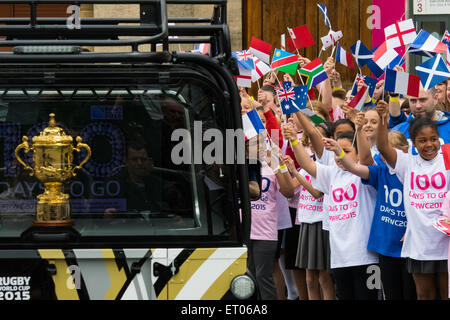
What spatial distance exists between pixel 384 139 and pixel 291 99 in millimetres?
1138

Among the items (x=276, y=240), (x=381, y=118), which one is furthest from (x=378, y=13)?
(x=381, y=118)

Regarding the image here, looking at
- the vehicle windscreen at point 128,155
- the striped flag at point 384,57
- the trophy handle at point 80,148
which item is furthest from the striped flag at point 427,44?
the trophy handle at point 80,148

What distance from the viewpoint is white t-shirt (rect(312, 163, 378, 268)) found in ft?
23.2

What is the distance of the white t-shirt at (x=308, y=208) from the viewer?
7.97 meters

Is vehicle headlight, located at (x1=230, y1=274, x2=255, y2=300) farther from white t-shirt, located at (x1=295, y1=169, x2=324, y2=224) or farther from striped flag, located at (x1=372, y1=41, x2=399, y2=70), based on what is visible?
striped flag, located at (x1=372, y1=41, x2=399, y2=70)

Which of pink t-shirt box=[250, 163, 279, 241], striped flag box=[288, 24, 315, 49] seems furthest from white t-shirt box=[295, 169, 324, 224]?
striped flag box=[288, 24, 315, 49]

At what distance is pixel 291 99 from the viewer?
757 cm

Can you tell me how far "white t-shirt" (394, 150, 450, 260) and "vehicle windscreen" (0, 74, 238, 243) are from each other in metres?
2.19

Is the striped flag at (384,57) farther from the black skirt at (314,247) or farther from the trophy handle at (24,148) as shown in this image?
the trophy handle at (24,148)

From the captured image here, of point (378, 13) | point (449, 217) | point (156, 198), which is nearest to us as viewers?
point (156, 198)

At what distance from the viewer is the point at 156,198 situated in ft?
16.1

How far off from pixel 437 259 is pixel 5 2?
11.7ft
